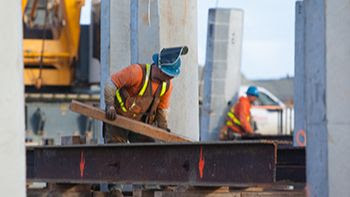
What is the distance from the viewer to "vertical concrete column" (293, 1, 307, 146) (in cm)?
1502

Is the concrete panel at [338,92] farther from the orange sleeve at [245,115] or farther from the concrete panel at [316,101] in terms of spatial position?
the orange sleeve at [245,115]

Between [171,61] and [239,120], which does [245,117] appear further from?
[171,61]

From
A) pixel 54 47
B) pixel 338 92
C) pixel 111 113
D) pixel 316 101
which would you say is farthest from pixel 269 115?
pixel 338 92

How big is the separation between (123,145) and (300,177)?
1.78 metres

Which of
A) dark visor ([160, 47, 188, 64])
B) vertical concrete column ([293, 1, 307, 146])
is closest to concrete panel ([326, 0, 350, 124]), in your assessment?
dark visor ([160, 47, 188, 64])

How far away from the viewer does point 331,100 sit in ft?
26.1

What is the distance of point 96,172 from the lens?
988cm

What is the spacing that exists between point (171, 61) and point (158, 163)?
1475mm

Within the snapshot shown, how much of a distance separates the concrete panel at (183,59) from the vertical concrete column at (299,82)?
2.51m

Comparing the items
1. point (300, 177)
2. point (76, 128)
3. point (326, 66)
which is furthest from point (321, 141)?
point (76, 128)

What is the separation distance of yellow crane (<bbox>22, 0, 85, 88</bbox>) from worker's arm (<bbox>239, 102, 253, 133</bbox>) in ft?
14.1

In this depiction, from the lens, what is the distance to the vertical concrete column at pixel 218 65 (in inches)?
939

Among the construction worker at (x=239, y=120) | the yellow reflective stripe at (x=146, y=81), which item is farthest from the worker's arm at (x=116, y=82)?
the construction worker at (x=239, y=120)

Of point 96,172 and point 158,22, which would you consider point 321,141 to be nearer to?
point 96,172
